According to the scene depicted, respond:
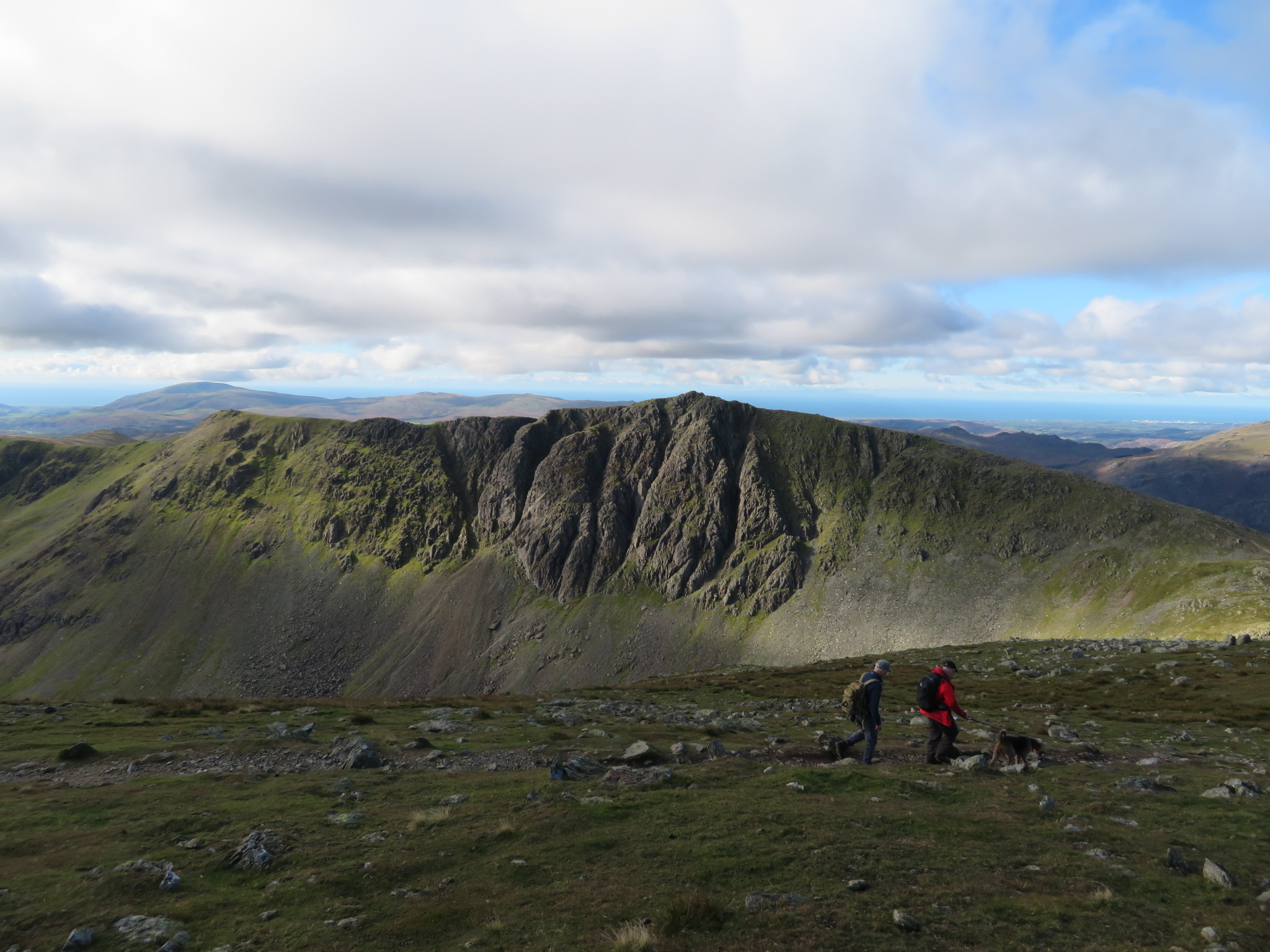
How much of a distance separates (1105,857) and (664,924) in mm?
10863

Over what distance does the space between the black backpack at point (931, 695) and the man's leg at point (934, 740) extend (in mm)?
602

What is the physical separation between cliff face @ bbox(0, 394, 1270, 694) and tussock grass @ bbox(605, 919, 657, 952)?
12022cm

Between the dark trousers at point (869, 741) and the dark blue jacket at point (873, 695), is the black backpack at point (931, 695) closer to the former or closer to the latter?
the dark blue jacket at point (873, 695)

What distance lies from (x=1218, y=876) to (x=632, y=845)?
12.6 meters

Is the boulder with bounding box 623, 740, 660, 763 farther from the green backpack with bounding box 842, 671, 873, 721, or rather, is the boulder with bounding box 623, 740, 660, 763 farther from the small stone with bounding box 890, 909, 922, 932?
the small stone with bounding box 890, 909, 922, 932

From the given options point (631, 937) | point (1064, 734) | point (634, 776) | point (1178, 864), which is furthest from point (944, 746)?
point (631, 937)

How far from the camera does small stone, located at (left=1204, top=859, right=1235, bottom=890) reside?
12.1 metres

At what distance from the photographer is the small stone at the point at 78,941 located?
10.6 m

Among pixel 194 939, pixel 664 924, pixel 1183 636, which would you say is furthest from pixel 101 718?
pixel 1183 636

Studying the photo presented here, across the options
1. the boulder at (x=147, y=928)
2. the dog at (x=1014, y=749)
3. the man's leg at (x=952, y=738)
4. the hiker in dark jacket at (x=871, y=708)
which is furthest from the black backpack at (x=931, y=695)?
the boulder at (x=147, y=928)

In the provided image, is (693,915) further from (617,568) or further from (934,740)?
(617,568)

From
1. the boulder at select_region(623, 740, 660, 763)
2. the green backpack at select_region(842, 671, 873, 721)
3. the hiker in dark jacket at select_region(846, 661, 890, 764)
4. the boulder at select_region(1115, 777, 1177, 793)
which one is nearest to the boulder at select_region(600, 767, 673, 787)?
the boulder at select_region(623, 740, 660, 763)

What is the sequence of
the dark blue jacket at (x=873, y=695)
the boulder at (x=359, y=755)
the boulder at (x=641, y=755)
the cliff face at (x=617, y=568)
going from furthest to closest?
the cliff face at (x=617, y=568), the boulder at (x=359, y=755), the boulder at (x=641, y=755), the dark blue jacket at (x=873, y=695)

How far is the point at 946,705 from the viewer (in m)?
21.4
